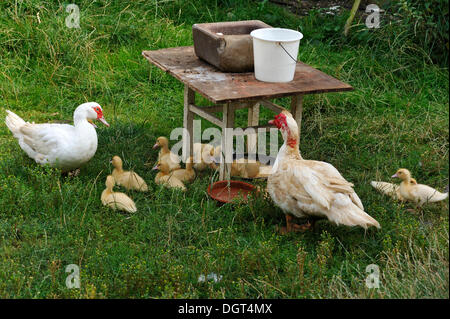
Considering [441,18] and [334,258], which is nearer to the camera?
[334,258]

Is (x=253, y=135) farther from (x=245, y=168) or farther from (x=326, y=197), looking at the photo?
(x=326, y=197)

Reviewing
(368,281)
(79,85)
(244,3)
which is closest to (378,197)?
(368,281)

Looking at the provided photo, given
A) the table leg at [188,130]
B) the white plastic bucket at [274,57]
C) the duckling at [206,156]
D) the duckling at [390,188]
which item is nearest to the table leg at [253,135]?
the duckling at [206,156]

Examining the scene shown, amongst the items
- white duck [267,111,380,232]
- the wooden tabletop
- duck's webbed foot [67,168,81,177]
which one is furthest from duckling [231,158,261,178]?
duck's webbed foot [67,168,81,177]

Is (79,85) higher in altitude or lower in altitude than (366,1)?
lower

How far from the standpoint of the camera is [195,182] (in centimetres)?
595

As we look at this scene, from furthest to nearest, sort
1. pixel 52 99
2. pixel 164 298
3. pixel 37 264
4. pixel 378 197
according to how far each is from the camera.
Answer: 1. pixel 52 99
2. pixel 378 197
3. pixel 37 264
4. pixel 164 298

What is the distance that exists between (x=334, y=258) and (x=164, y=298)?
4.41 ft

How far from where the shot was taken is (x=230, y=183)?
5.97m

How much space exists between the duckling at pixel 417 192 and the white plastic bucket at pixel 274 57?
129cm

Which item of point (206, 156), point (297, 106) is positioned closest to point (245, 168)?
point (206, 156)

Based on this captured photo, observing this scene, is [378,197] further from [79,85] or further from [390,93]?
[79,85]

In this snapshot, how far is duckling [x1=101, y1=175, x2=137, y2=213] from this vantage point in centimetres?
530

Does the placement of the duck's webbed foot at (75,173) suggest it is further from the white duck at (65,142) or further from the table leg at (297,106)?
the table leg at (297,106)
